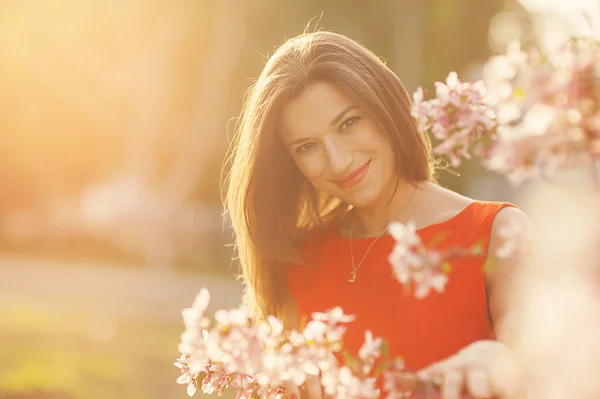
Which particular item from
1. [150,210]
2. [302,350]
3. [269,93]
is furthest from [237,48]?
[302,350]

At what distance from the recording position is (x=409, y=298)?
86.5 inches

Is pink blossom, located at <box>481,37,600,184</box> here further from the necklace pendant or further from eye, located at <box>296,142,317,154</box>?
the necklace pendant

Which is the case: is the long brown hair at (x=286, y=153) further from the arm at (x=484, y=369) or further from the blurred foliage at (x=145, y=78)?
the blurred foliage at (x=145, y=78)

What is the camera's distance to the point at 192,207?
16016mm

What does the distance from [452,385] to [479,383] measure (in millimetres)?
43

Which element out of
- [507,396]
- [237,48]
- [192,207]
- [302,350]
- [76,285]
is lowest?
[507,396]

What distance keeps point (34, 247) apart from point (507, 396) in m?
18.1

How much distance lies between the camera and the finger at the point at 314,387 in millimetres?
1316

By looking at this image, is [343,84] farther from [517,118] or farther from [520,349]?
[520,349]

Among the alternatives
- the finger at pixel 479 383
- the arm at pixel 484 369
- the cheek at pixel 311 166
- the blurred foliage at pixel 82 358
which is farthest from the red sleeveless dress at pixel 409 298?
the blurred foliage at pixel 82 358

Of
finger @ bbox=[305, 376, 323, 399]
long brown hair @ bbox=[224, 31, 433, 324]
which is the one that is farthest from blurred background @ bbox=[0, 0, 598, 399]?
finger @ bbox=[305, 376, 323, 399]

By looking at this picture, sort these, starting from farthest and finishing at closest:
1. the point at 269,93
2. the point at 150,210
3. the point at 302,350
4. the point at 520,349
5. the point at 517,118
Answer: the point at 150,210 → the point at 269,93 → the point at 302,350 → the point at 517,118 → the point at 520,349

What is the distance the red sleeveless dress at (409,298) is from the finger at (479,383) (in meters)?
0.85

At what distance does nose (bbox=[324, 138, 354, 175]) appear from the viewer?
6.77 ft
